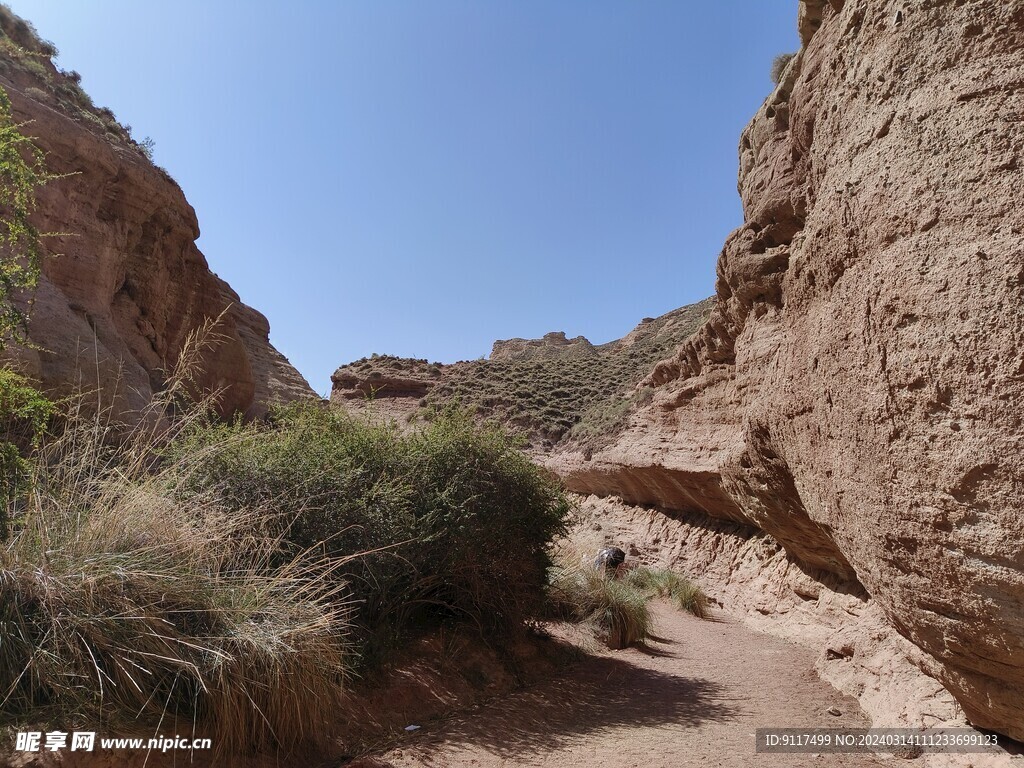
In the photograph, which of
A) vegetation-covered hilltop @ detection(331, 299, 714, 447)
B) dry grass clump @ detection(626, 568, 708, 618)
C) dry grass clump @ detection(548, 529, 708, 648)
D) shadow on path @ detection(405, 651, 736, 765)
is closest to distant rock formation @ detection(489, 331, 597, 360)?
vegetation-covered hilltop @ detection(331, 299, 714, 447)

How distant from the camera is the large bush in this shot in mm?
5496

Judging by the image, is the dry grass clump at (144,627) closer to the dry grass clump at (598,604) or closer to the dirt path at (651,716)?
the dirt path at (651,716)

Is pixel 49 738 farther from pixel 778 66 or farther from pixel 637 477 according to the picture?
pixel 637 477

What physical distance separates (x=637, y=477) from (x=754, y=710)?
394 inches

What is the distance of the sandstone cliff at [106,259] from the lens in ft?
30.5

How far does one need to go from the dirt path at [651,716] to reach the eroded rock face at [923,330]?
167cm

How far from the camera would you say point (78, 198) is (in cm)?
1245

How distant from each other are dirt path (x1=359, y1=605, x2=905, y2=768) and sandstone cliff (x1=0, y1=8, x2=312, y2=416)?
583cm

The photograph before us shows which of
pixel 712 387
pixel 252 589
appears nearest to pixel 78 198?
pixel 252 589

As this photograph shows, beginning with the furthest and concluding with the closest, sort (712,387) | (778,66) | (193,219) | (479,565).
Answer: (193,219) → (712,387) → (778,66) → (479,565)

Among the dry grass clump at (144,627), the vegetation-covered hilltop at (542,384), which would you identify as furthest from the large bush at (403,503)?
the vegetation-covered hilltop at (542,384)

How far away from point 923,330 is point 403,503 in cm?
472

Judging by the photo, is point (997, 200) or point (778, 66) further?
point (778, 66)

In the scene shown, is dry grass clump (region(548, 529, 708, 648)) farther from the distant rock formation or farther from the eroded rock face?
the distant rock formation
